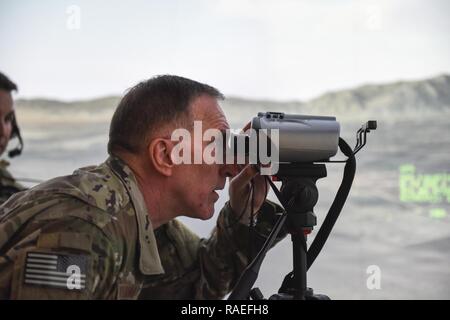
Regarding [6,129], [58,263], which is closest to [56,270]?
[58,263]

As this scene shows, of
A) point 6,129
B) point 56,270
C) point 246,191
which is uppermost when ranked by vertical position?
point 6,129

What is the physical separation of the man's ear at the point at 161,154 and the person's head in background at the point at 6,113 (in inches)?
45.9

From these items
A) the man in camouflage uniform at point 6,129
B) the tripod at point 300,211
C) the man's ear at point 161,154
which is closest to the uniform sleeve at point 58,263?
the man's ear at point 161,154

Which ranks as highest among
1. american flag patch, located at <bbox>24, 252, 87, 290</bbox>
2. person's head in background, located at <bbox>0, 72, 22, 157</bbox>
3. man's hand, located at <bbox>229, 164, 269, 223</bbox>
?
person's head in background, located at <bbox>0, 72, 22, 157</bbox>

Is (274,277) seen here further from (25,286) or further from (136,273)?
(25,286)

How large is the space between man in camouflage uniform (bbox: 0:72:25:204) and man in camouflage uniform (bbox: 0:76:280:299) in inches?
37.8

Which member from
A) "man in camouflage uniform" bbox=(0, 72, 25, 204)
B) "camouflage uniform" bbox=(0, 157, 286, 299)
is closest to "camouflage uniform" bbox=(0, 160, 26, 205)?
"man in camouflage uniform" bbox=(0, 72, 25, 204)

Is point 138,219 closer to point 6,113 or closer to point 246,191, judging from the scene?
point 246,191

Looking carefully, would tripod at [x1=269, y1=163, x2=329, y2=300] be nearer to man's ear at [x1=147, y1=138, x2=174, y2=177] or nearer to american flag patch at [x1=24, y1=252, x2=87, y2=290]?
man's ear at [x1=147, y1=138, x2=174, y2=177]

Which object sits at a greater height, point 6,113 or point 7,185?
point 6,113

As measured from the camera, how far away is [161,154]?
1.16 meters

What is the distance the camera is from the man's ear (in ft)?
3.78
